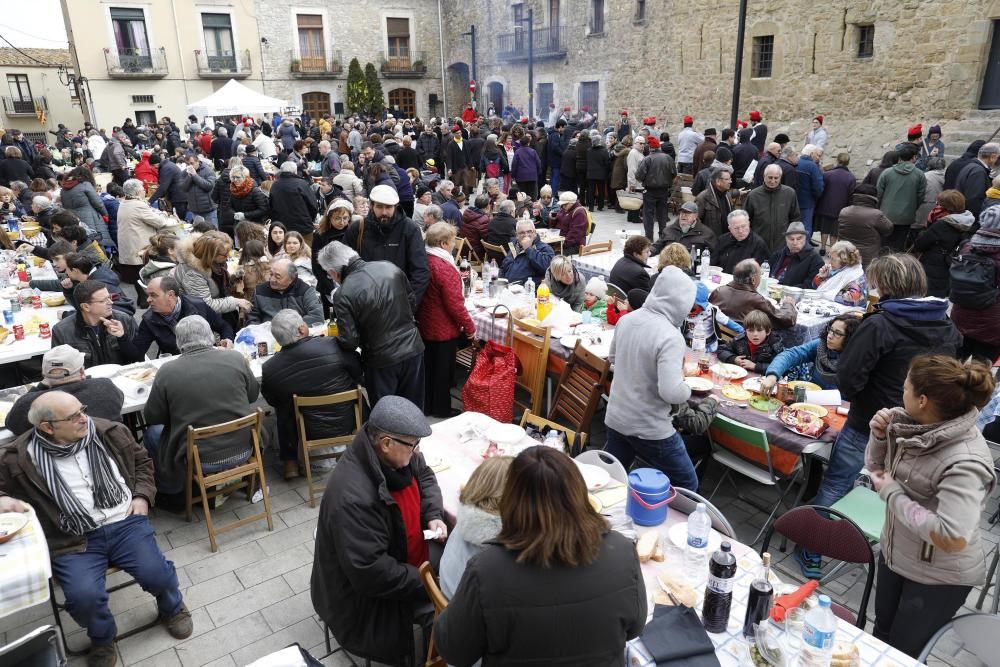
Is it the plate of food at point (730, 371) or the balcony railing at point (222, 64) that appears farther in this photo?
the balcony railing at point (222, 64)

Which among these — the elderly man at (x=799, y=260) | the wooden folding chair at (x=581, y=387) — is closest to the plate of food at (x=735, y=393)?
the wooden folding chair at (x=581, y=387)

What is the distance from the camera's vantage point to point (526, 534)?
1768 mm

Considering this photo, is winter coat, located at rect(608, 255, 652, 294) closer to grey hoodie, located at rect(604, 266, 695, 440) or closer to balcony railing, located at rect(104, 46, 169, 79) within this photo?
grey hoodie, located at rect(604, 266, 695, 440)

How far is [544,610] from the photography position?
1.75 meters

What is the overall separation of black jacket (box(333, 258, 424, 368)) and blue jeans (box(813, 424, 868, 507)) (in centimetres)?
281

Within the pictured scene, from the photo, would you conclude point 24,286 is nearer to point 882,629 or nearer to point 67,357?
point 67,357

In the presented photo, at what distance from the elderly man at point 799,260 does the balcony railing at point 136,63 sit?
26.6m

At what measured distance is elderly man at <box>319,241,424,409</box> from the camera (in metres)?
4.50

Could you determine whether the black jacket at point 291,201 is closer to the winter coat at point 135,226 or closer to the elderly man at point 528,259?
the winter coat at point 135,226

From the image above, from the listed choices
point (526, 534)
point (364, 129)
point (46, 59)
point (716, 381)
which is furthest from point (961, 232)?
point (46, 59)

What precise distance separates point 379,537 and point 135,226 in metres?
6.72

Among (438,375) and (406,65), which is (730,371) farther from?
(406,65)

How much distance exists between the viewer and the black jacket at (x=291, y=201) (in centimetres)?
794

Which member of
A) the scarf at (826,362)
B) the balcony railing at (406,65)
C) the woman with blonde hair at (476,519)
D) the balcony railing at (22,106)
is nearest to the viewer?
the woman with blonde hair at (476,519)
